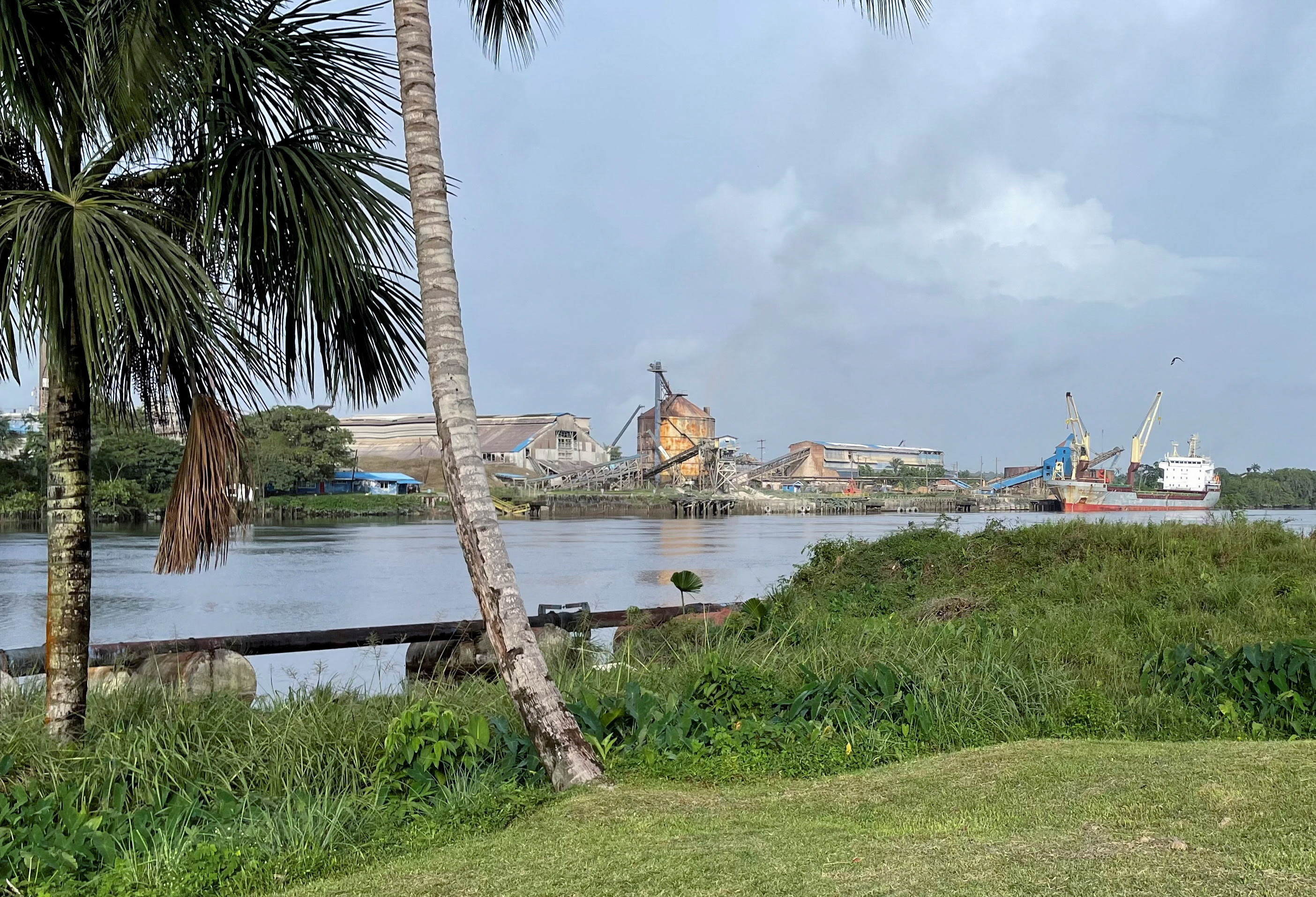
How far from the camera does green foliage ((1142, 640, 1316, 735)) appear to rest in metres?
4.71

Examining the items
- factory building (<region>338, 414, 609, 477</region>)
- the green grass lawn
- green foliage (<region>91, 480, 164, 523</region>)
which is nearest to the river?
green foliage (<region>91, 480, 164, 523</region>)

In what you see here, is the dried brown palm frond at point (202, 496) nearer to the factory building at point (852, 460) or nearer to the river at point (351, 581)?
the river at point (351, 581)

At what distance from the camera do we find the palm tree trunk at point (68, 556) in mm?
4535

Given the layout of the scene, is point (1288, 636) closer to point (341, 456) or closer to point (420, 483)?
point (341, 456)

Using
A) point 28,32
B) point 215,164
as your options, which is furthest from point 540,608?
point 28,32

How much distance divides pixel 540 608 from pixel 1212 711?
662 centimetres

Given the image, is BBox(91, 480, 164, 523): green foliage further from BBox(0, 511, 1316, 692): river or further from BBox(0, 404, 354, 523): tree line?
BBox(0, 511, 1316, 692): river

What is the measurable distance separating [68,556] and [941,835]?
13.4 ft

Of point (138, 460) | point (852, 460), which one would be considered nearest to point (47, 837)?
point (138, 460)

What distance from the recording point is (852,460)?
12850 centimetres

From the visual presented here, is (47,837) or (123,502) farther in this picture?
(123,502)

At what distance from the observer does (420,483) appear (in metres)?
72.6

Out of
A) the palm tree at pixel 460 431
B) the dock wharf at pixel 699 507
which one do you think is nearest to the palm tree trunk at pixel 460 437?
the palm tree at pixel 460 431

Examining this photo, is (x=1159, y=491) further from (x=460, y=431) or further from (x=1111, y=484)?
(x=460, y=431)
